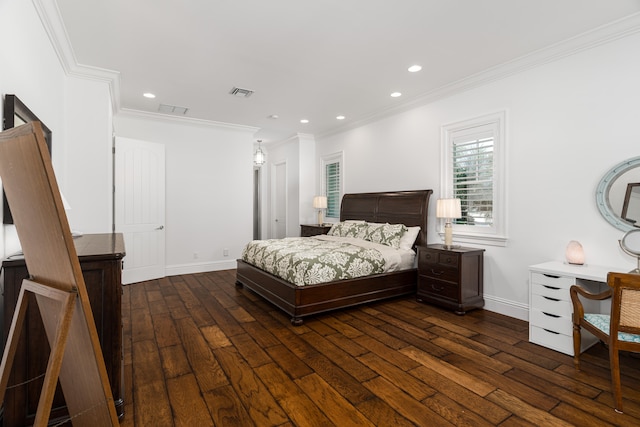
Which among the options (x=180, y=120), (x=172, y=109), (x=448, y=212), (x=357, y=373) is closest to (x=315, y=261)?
(x=357, y=373)

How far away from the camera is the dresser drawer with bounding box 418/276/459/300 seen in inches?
143

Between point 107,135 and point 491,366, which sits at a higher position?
point 107,135

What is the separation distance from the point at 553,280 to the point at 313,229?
4.04 meters

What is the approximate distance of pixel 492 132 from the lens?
3.76m

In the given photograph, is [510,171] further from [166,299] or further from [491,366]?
[166,299]

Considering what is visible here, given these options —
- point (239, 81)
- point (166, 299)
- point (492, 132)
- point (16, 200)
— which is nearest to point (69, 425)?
point (16, 200)

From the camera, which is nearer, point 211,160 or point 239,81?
point 239,81

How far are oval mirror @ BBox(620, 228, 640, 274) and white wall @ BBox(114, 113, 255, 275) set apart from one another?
547 cm

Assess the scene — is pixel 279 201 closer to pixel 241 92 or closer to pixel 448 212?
pixel 241 92

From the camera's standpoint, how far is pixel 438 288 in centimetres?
381

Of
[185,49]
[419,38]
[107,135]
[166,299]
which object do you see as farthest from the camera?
[166,299]

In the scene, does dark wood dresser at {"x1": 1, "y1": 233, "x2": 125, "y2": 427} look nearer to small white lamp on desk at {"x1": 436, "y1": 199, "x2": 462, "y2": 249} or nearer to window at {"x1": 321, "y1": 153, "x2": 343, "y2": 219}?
small white lamp on desk at {"x1": 436, "y1": 199, "x2": 462, "y2": 249}

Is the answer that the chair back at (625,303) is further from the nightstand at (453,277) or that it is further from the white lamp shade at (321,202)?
the white lamp shade at (321,202)

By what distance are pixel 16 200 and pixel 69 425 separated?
55.9 inches
